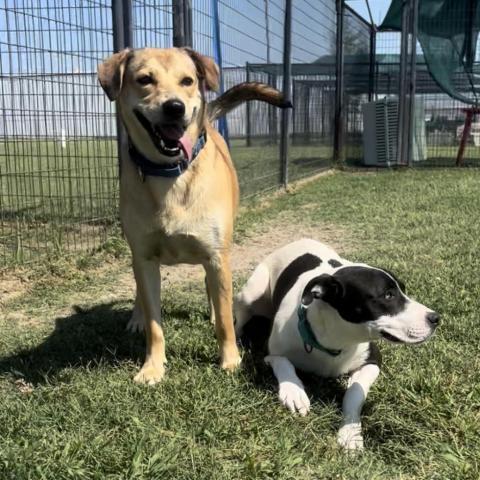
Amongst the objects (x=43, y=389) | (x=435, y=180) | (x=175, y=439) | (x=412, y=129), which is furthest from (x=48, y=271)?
(x=412, y=129)

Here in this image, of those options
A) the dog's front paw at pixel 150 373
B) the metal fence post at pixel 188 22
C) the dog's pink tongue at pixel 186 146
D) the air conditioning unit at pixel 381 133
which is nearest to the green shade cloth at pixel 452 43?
the air conditioning unit at pixel 381 133

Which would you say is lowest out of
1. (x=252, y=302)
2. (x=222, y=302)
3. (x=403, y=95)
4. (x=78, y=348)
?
(x=78, y=348)

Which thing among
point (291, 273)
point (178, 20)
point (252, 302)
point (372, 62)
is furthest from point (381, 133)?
point (291, 273)

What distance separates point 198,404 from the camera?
8.09 ft

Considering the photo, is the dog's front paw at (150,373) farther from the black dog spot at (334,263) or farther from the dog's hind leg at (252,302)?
the black dog spot at (334,263)

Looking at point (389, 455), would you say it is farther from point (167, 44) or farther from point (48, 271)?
point (167, 44)

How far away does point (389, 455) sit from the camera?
216cm

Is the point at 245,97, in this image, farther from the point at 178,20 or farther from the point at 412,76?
the point at 412,76

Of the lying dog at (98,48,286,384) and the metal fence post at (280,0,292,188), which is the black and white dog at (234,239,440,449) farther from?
the metal fence post at (280,0,292,188)

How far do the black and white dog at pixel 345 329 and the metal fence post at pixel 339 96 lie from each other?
9.97 m

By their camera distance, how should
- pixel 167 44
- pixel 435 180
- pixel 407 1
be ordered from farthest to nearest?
pixel 407 1
pixel 435 180
pixel 167 44

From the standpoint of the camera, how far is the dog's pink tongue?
281cm

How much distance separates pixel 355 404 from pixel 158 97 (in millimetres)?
1503

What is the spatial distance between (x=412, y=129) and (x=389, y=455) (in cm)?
1101
